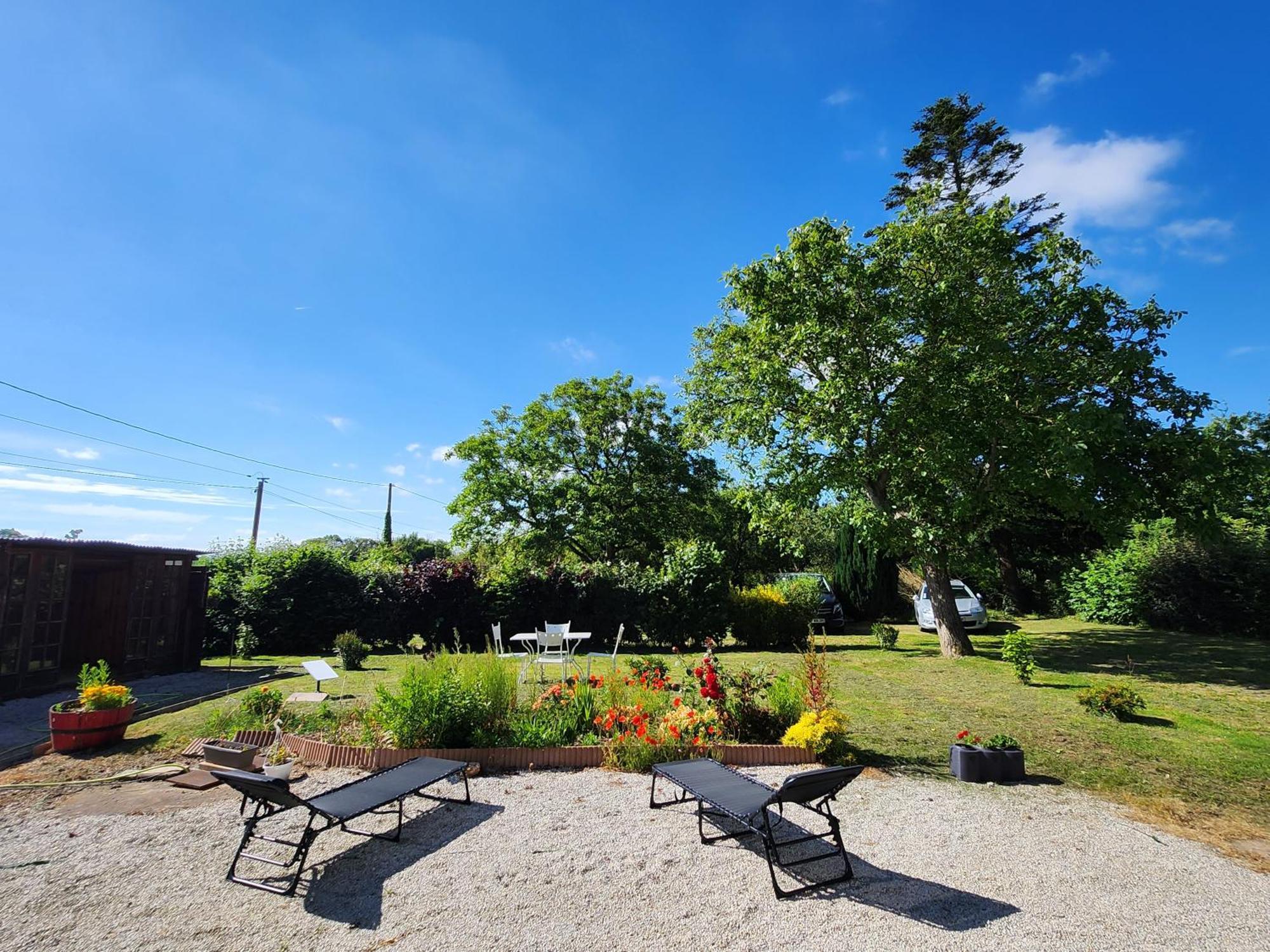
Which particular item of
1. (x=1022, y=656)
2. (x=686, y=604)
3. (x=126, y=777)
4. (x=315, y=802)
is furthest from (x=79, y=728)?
(x=1022, y=656)

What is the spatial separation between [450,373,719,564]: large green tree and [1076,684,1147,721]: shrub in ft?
51.5

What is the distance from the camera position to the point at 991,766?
5195 millimetres

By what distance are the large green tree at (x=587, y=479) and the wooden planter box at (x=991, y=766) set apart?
1744 centimetres

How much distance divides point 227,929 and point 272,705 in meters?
4.09

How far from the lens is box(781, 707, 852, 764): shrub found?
5586mm

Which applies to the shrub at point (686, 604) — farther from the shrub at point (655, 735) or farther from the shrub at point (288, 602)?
the shrub at point (655, 735)

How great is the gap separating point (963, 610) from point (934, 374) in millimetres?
8673

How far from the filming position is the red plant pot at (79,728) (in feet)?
19.8

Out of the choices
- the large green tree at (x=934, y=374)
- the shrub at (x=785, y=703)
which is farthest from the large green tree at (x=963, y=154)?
the shrub at (x=785, y=703)

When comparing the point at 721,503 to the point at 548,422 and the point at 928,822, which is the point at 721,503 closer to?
the point at 548,422

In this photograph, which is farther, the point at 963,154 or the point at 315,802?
the point at 963,154

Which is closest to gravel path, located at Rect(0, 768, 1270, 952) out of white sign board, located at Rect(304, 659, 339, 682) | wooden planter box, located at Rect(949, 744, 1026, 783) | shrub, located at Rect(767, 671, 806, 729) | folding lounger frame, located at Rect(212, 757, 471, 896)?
folding lounger frame, located at Rect(212, 757, 471, 896)

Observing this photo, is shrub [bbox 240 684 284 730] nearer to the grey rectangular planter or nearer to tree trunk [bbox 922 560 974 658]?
the grey rectangular planter

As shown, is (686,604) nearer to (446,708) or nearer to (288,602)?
(288,602)
